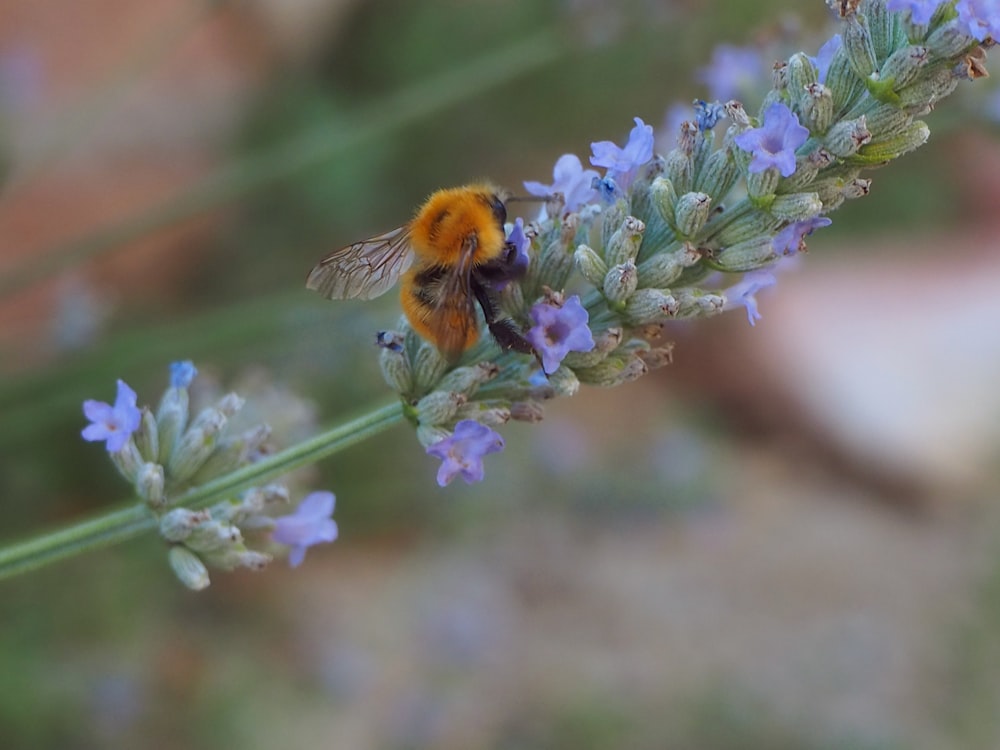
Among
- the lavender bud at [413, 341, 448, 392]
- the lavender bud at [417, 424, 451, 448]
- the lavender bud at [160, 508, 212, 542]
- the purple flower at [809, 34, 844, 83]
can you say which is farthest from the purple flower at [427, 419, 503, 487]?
the purple flower at [809, 34, 844, 83]

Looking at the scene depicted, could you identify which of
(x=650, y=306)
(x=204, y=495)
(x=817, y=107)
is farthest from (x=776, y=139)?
(x=204, y=495)

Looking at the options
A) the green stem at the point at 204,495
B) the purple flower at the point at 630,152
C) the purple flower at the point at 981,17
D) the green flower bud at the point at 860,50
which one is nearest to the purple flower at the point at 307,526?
the green stem at the point at 204,495

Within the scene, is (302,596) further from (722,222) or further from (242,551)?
(722,222)

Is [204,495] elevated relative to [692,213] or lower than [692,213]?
lower

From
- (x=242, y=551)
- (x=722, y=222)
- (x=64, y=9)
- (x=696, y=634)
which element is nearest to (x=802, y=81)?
(x=722, y=222)

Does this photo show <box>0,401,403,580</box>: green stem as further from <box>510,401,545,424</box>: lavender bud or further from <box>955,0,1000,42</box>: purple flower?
<box>955,0,1000,42</box>: purple flower

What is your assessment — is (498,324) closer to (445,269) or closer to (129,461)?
(445,269)

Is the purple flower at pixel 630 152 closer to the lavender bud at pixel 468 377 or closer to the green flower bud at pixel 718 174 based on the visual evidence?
the green flower bud at pixel 718 174
